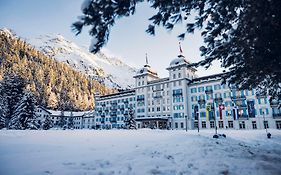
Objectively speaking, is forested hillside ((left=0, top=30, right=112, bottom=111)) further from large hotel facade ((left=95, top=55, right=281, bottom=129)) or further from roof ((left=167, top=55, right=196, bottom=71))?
roof ((left=167, top=55, right=196, bottom=71))

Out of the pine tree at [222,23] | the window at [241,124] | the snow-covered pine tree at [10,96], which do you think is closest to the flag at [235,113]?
the window at [241,124]

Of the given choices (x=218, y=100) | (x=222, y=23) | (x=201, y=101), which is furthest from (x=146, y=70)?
(x=222, y=23)

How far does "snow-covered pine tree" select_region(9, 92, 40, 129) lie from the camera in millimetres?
36406

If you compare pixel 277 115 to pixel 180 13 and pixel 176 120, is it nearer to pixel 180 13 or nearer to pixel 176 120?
pixel 176 120

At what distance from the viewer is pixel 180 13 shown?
632 cm

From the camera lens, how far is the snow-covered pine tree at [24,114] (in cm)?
3641

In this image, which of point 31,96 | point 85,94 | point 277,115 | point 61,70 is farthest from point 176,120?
point 61,70

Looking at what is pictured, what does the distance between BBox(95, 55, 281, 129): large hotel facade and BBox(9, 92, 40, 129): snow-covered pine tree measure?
31.1 metres

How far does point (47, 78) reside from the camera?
478 feet

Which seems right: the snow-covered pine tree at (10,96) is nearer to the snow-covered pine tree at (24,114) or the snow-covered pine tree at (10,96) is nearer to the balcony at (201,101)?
the snow-covered pine tree at (24,114)

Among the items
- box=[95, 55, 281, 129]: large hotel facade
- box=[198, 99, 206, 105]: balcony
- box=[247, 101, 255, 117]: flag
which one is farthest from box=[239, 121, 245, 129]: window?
box=[198, 99, 206, 105]: balcony

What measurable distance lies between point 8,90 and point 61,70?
454ft

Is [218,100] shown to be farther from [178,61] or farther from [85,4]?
[85,4]

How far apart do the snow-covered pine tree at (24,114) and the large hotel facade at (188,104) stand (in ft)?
102
